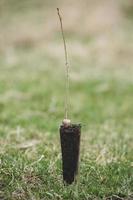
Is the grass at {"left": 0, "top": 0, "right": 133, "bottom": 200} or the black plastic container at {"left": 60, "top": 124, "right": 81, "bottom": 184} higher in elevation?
the black plastic container at {"left": 60, "top": 124, "right": 81, "bottom": 184}

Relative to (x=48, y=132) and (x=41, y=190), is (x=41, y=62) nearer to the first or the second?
(x=48, y=132)

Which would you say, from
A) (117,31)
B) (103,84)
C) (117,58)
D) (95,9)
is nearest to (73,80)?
(103,84)

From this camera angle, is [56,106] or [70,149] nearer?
[70,149]

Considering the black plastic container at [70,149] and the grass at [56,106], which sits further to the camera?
the grass at [56,106]

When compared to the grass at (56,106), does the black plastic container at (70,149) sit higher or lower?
higher

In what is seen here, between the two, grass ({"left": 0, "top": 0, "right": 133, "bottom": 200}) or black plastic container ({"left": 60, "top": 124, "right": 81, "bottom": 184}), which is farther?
grass ({"left": 0, "top": 0, "right": 133, "bottom": 200})

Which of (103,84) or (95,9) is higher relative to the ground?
(95,9)

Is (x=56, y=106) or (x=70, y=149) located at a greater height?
(x=70, y=149)

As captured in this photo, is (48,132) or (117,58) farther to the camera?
(117,58)
